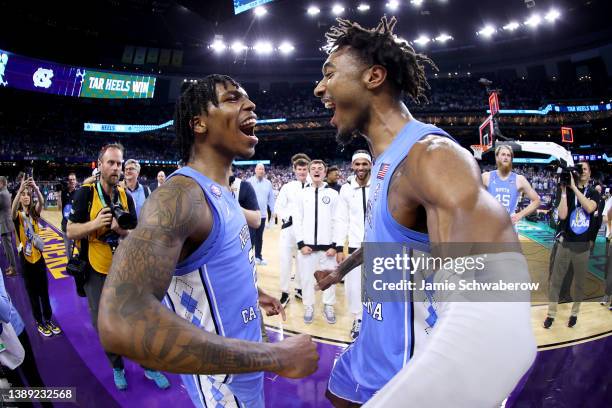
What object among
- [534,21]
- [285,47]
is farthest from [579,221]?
[285,47]

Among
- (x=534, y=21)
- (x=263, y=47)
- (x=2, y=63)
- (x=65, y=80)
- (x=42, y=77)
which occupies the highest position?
(x=263, y=47)

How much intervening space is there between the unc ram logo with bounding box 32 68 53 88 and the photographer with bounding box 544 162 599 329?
3111 cm

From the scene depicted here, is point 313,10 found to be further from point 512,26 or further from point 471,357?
point 471,357

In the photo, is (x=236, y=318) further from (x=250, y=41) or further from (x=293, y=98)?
(x=293, y=98)

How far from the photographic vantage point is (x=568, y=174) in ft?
14.8

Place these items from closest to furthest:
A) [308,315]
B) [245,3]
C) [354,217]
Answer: [308,315] < [354,217] < [245,3]

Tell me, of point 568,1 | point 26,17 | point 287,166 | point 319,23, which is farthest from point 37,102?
point 568,1

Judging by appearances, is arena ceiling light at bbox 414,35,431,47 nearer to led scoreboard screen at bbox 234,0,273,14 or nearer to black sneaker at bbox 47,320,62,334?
led scoreboard screen at bbox 234,0,273,14

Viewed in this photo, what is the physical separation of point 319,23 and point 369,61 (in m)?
28.7

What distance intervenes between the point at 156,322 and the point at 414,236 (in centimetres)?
85

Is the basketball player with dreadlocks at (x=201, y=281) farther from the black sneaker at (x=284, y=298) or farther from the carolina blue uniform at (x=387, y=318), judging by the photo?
the black sneaker at (x=284, y=298)

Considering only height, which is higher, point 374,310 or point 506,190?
point 506,190

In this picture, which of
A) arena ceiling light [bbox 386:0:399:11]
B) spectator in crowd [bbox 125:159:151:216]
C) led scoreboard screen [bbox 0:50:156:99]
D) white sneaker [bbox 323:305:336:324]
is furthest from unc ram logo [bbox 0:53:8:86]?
white sneaker [bbox 323:305:336:324]

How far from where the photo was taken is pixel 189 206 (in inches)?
45.8
